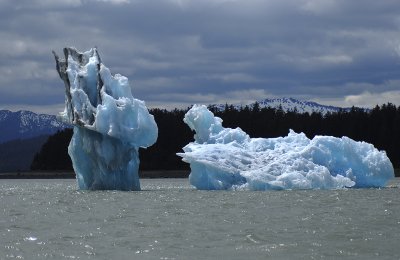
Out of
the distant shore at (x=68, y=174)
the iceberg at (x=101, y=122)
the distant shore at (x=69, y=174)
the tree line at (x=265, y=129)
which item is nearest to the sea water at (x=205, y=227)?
the iceberg at (x=101, y=122)

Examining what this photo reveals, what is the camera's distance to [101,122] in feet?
125

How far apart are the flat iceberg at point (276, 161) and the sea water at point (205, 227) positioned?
234cm

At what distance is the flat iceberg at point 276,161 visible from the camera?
127 ft

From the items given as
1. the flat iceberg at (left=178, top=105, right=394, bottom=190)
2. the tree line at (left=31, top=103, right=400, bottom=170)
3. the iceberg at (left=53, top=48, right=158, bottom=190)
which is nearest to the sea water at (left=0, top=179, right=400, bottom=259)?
the flat iceberg at (left=178, top=105, right=394, bottom=190)

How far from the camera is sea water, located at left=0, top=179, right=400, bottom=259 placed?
63.1ft

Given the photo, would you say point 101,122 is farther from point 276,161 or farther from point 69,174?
point 69,174

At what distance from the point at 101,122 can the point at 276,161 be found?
25.9 feet

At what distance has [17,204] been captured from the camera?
35.3m

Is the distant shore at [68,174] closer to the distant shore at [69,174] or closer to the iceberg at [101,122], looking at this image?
the distant shore at [69,174]

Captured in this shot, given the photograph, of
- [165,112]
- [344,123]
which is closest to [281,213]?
[344,123]

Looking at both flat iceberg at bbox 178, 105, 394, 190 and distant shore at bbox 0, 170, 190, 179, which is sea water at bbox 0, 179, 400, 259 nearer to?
flat iceberg at bbox 178, 105, 394, 190

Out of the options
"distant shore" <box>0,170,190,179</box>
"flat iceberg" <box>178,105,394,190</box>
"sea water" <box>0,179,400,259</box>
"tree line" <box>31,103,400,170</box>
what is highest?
"tree line" <box>31,103,400,170</box>

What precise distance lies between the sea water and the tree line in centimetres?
5961

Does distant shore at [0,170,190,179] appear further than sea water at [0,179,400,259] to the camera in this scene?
Yes
